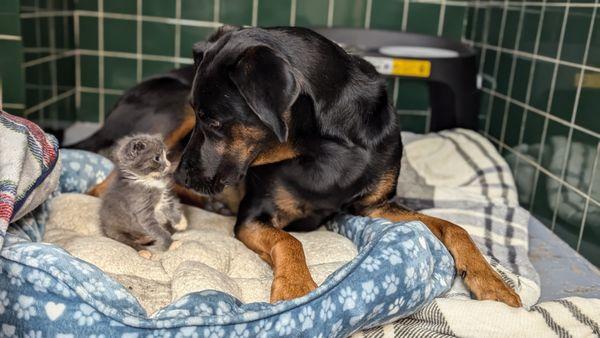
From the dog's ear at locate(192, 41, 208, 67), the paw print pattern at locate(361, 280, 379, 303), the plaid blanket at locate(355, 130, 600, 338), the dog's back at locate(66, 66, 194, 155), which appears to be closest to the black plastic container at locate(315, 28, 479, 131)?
the plaid blanket at locate(355, 130, 600, 338)

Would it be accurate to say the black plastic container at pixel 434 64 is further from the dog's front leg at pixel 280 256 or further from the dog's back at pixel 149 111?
the dog's front leg at pixel 280 256

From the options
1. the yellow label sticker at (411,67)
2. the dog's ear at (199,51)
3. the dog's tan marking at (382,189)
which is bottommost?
the dog's tan marking at (382,189)

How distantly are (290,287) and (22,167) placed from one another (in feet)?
2.40

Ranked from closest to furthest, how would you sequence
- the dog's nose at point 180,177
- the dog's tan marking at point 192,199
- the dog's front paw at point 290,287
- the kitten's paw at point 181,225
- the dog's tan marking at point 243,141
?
the dog's front paw at point 290,287, the dog's tan marking at point 243,141, the dog's nose at point 180,177, the kitten's paw at point 181,225, the dog's tan marking at point 192,199

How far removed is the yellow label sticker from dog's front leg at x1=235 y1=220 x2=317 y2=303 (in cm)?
150

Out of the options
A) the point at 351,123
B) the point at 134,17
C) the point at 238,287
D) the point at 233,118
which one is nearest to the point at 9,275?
the point at 238,287

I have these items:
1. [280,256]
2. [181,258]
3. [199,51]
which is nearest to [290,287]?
[280,256]

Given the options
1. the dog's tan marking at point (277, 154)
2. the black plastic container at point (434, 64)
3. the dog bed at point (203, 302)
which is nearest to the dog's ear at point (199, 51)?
the dog's tan marking at point (277, 154)

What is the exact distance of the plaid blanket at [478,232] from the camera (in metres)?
1.40

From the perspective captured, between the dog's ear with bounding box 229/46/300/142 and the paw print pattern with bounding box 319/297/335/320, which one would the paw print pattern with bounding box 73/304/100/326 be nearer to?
the paw print pattern with bounding box 319/297/335/320

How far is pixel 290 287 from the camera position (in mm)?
1388

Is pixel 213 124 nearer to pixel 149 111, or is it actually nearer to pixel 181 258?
pixel 181 258

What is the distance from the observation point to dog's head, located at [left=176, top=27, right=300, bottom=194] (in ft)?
4.79

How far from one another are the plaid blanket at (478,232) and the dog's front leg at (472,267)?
39mm
